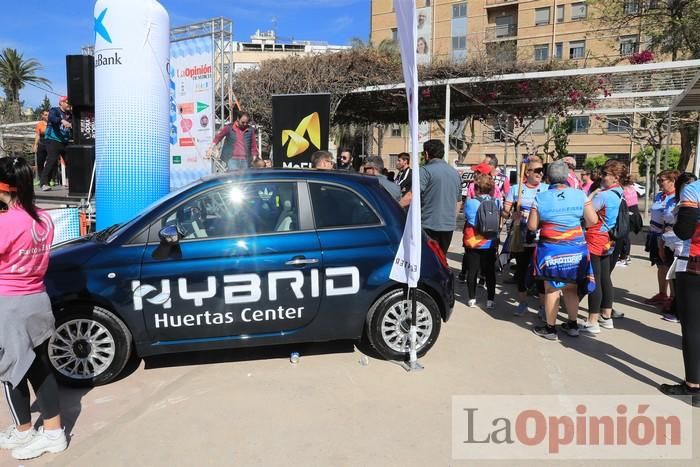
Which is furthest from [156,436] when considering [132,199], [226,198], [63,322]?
[132,199]

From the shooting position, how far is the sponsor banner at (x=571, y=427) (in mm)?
3102

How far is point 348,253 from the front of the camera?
4.11 metres

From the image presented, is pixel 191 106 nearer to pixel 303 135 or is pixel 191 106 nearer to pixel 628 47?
pixel 303 135

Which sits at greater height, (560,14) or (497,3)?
(497,3)

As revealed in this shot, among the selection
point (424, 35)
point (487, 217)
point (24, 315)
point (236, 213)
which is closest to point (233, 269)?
point (236, 213)

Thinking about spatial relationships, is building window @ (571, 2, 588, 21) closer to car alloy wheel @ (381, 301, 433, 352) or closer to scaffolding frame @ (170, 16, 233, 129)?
scaffolding frame @ (170, 16, 233, 129)

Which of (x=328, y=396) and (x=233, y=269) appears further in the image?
(x=233, y=269)

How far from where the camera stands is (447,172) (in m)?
5.95

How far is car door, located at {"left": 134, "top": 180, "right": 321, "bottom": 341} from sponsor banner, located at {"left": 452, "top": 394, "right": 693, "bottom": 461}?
1.53 metres

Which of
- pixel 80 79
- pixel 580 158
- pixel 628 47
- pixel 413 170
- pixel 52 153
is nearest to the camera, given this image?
pixel 413 170

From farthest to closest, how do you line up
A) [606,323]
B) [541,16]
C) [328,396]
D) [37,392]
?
[541,16]
[606,323]
[328,396]
[37,392]

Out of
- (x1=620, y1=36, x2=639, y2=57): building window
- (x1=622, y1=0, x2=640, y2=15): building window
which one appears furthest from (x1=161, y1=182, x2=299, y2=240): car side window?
(x1=620, y1=36, x2=639, y2=57): building window

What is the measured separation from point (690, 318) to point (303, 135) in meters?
6.91

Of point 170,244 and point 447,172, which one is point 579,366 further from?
point 170,244
